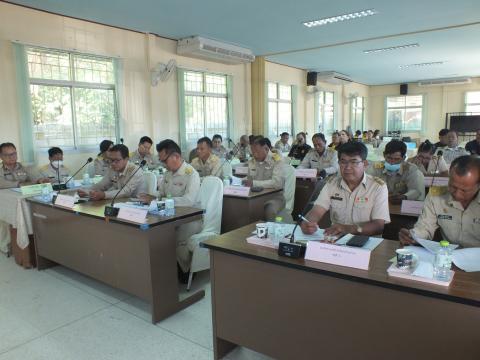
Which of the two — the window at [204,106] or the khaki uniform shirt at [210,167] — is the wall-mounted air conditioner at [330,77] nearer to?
the window at [204,106]

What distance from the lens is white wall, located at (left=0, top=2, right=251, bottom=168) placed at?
14.8 feet

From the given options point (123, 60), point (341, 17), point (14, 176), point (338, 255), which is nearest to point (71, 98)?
point (123, 60)

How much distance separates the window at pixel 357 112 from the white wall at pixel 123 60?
6.92 m

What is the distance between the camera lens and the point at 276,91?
9336mm

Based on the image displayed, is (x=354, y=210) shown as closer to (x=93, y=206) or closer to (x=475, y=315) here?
(x=475, y=315)

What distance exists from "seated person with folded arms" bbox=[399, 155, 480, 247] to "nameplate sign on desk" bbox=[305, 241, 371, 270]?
0.39 meters

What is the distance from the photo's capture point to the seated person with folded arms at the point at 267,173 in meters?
3.67

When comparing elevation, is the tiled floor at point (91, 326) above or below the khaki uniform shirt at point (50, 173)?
below

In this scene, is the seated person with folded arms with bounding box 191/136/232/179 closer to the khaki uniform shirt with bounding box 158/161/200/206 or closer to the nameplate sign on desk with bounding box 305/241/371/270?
the khaki uniform shirt with bounding box 158/161/200/206

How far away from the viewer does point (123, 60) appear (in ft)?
18.7

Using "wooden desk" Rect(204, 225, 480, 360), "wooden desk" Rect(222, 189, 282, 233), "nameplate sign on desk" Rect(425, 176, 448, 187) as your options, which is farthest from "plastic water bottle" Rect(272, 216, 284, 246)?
"nameplate sign on desk" Rect(425, 176, 448, 187)

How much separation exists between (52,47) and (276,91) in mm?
5650

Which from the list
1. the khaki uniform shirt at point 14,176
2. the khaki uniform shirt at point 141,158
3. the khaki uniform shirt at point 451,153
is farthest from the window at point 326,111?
the khaki uniform shirt at point 14,176

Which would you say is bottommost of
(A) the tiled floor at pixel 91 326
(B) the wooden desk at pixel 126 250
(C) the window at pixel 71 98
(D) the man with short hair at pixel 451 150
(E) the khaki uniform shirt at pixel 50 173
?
(A) the tiled floor at pixel 91 326
